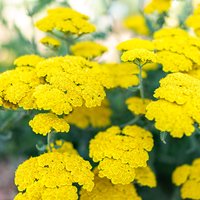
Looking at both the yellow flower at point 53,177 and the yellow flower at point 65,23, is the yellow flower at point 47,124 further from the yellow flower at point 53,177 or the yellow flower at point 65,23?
the yellow flower at point 65,23

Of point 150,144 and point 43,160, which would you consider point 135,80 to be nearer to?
point 150,144

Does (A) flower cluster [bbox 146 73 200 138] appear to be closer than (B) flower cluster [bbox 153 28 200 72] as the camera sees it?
Yes

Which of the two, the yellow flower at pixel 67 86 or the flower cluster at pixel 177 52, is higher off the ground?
the flower cluster at pixel 177 52

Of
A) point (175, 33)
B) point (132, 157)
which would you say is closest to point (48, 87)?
point (132, 157)

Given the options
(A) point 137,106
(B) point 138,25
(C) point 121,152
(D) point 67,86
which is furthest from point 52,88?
(B) point 138,25

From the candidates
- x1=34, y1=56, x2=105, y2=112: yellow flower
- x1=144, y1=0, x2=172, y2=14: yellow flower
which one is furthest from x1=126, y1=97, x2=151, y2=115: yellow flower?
x1=144, y1=0, x2=172, y2=14: yellow flower

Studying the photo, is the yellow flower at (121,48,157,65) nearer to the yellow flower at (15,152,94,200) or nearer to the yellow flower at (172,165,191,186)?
the yellow flower at (15,152,94,200)

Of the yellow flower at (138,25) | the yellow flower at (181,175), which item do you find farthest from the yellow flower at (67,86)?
the yellow flower at (138,25)
